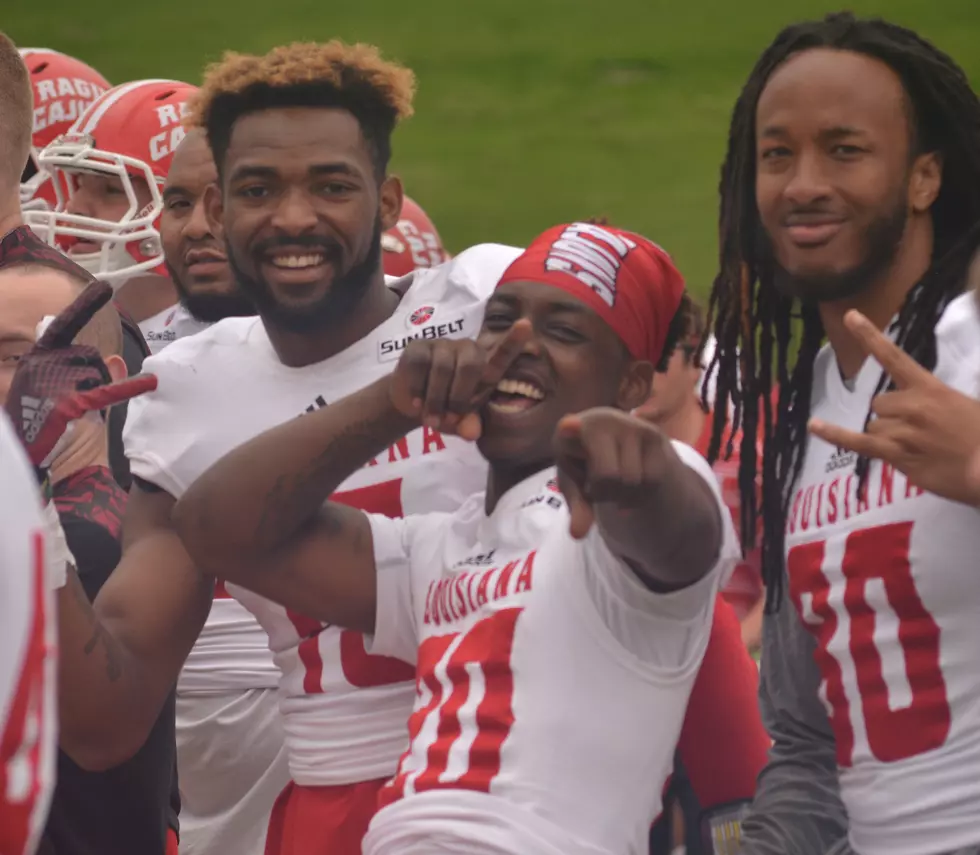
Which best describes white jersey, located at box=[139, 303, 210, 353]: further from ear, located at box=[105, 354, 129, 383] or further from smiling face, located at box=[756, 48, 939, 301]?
smiling face, located at box=[756, 48, 939, 301]

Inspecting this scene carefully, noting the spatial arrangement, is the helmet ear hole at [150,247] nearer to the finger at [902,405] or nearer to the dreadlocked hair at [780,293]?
the dreadlocked hair at [780,293]

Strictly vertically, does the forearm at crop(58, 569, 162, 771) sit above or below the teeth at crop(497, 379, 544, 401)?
below

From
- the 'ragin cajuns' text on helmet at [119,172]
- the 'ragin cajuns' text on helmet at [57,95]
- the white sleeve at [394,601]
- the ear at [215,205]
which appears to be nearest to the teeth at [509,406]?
the white sleeve at [394,601]

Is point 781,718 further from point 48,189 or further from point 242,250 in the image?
point 48,189

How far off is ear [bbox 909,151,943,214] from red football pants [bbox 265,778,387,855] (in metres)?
1.14

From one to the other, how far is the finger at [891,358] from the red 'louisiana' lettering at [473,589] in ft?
1.92

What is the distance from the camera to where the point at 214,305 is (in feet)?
14.7

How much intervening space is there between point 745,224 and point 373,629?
32.4 inches

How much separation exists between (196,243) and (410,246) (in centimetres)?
Answer: 88

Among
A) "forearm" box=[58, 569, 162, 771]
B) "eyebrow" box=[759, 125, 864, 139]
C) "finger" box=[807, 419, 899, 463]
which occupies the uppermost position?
"eyebrow" box=[759, 125, 864, 139]

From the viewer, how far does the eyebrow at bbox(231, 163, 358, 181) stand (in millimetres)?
3223

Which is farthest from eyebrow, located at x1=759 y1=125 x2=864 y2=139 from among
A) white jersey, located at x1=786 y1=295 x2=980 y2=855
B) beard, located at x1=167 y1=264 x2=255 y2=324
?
beard, located at x1=167 y1=264 x2=255 y2=324

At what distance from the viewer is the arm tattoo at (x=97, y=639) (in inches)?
105

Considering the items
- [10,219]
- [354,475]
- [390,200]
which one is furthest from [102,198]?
[354,475]
